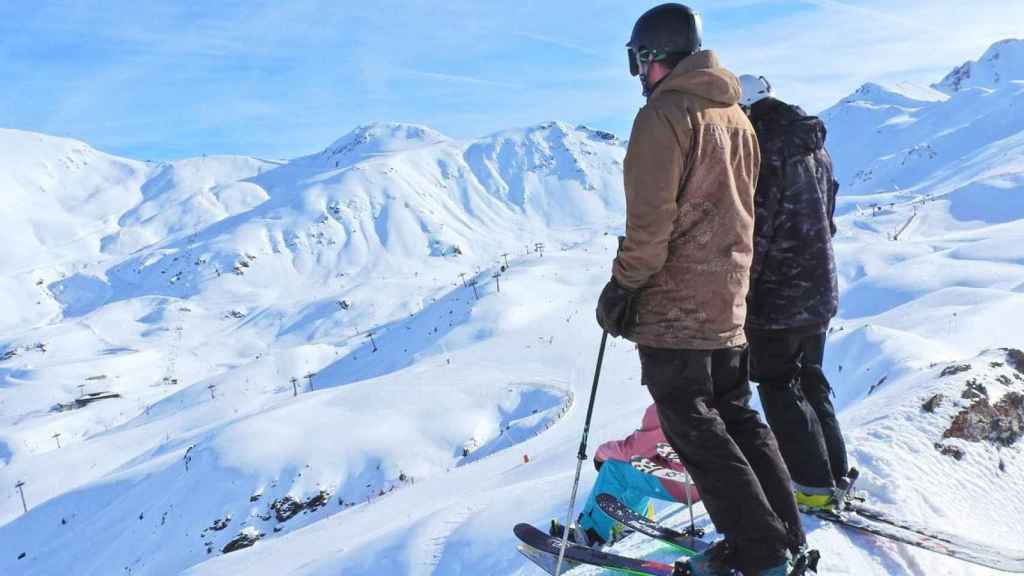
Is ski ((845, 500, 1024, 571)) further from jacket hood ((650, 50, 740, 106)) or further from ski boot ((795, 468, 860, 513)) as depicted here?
jacket hood ((650, 50, 740, 106))

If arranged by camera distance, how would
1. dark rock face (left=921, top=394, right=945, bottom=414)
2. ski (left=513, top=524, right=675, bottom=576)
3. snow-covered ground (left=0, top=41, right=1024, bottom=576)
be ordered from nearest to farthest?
ski (left=513, top=524, right=675, bottom=576) → snow-covered ground (left=0, top=41, right=1024, bottom=576) → dark rock face (left=921, top=394, right=945, bottom=414)

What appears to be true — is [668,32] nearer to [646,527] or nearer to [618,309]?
[618,309]

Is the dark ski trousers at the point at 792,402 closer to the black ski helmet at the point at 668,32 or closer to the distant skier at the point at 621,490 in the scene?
the distant skier at the point at 621,490

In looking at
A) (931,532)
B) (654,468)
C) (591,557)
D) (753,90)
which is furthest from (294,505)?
(753,90)

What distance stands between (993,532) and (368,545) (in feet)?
24.2

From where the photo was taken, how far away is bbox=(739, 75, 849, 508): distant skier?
4172 mm

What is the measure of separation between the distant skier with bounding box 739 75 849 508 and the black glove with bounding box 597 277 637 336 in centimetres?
140

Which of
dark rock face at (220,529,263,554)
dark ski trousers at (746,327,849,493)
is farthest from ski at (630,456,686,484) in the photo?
dark rock face at (220,529,263,554)

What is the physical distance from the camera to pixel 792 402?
168 inches

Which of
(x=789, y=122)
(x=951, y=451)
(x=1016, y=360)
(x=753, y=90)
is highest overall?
(x=753, y=90)

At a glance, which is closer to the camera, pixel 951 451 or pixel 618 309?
pixel 618 309

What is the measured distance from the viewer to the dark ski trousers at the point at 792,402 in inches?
169

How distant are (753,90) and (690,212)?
5.21 ft

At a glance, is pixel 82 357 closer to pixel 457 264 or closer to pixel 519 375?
pixel 457 264
